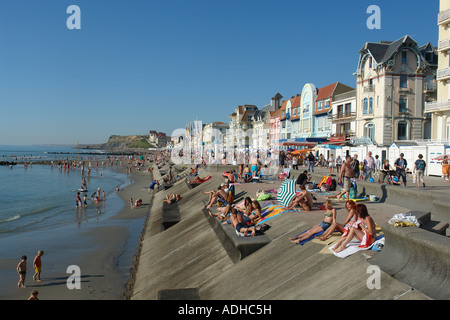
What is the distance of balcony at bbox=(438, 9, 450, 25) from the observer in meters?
27.3

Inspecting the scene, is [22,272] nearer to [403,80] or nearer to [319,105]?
[403,80]

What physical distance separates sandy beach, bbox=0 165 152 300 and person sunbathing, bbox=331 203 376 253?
7.46 metres

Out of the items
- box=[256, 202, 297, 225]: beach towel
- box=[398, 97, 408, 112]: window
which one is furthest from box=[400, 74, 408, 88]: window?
box=[256, 202, 297, 225]: beach towel

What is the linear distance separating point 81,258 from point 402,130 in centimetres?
3264

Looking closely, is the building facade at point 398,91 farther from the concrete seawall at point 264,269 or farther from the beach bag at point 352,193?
the concrete seawall at point 264,269

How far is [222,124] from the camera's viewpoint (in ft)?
320

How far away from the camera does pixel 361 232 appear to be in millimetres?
6645

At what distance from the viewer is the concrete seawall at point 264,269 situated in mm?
5523

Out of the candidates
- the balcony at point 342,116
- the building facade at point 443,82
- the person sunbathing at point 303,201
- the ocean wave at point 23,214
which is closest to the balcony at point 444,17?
the building facade at point 443,82

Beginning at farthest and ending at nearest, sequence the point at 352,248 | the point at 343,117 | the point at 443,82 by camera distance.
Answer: the point at 343,117, the point at 443,82, the point at 352,248

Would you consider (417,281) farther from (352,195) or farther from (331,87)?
(331,87)

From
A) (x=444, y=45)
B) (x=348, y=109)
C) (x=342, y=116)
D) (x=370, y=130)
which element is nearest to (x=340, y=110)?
(x=348, y=109)
